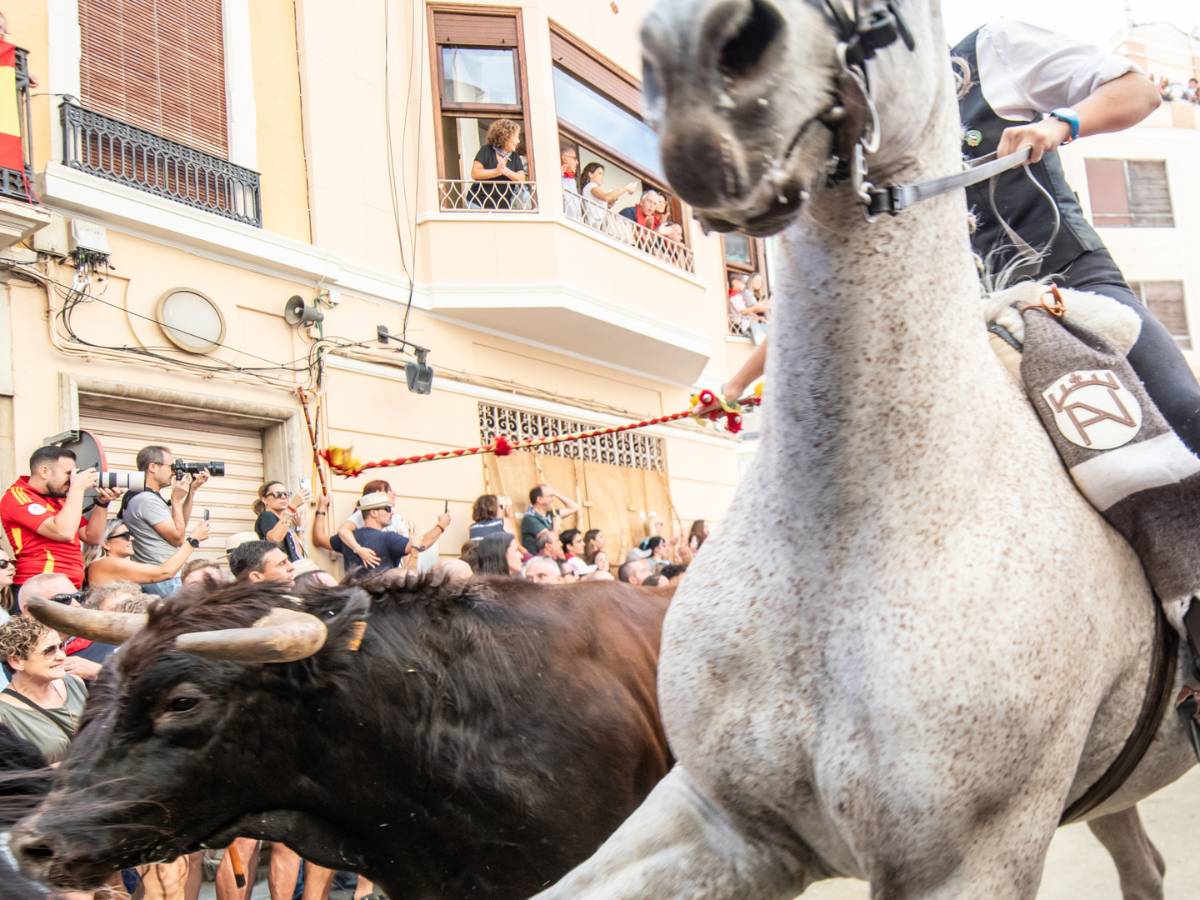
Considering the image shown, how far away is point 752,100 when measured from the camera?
172 centimetres

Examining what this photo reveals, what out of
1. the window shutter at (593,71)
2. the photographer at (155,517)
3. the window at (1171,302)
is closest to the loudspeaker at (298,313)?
the photographer at (155,517)

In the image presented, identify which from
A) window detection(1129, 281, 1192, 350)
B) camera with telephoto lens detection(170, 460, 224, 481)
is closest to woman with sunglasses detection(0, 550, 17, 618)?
camera with telephoto lens detection(170, 460, 224, 481)

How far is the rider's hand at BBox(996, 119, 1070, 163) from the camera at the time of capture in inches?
102

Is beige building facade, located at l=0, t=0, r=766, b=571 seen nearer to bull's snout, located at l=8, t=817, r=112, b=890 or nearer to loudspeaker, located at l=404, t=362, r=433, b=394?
loudspeaker, located at l=404, t=362, r=433, b=394

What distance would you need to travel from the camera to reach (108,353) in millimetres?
9609

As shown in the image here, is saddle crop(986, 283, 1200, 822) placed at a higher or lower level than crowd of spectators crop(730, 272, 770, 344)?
lower

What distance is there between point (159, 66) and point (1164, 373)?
10.4 meters

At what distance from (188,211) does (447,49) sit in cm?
490

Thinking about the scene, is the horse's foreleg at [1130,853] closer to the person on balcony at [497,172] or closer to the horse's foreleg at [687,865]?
the horse's foreleg at [687,865]

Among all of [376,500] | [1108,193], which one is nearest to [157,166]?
[376,500]

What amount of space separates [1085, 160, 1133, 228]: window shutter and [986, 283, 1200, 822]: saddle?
107 feet

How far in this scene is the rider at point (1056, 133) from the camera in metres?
2.80

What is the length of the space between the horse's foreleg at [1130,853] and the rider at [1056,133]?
5.09 feet

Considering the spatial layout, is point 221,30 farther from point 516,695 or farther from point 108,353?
point 516,695
